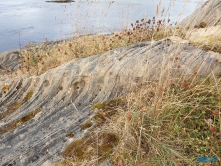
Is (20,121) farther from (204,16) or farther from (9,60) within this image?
(9,60)

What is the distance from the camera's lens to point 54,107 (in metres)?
4.08

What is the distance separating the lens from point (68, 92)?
4.30 m

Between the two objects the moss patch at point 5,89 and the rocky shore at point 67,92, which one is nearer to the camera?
the rocky shore at point 67,92

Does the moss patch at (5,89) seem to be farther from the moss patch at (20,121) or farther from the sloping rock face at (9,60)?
the sloping rock face at (9,60)

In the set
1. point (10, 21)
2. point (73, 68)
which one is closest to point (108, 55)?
point (73, 68)

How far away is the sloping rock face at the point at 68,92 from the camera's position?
317cm

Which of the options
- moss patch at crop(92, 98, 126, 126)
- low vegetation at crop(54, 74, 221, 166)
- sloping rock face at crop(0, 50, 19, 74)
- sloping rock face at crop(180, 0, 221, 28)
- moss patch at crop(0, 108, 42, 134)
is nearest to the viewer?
low vegetation at crop(54, 74, 221, 166)

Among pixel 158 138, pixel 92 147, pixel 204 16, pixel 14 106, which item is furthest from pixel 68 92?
pixel 204 16

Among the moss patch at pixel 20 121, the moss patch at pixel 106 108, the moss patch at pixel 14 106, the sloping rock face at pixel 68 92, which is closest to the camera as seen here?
the sloping rock face at pixel 68 92

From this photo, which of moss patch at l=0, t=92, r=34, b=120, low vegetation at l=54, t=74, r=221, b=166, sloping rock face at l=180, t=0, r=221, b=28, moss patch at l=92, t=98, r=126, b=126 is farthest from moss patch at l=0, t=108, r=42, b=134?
sloping rock face at l=180, t=0, r=221, b=28

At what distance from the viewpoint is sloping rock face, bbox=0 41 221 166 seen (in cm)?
317

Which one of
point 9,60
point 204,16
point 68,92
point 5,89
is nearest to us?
point 68,92

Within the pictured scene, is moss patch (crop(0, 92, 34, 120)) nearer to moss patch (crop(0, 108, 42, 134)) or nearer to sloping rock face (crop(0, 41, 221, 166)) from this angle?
sloping rock face (crop(0, 41, 221, 166))

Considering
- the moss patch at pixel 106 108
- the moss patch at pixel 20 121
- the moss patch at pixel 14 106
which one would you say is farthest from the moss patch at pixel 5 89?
the moss patch at pixel 106 108
